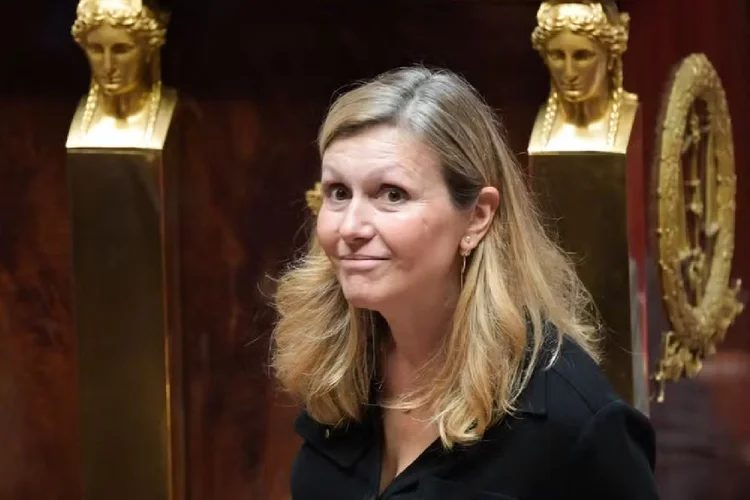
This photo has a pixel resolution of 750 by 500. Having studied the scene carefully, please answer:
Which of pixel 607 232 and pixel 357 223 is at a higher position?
pixel 357 223

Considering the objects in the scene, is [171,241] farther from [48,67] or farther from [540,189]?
[540,189]

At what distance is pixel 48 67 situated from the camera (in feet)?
9.11

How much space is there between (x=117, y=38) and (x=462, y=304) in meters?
1.11

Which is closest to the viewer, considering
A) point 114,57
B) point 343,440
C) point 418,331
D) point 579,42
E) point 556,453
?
point 556,453

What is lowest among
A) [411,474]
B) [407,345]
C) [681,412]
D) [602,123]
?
[681,412]

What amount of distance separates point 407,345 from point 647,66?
3.89 ft

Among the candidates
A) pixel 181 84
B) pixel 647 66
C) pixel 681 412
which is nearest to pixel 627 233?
pixel 647 66

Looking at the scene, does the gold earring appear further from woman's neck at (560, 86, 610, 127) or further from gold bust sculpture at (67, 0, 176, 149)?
gold bust sculpture at (67, 0, 176, 149)

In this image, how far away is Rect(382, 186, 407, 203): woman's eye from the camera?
1647 mm

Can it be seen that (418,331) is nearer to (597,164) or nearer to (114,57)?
(597,164)

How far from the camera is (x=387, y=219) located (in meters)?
1.63

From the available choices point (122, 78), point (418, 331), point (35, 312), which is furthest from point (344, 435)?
point (35, 312)

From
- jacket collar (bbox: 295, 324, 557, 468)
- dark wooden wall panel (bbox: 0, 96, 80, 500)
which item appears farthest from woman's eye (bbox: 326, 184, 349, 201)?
dark wooden wall panel (bbox: 0, 96, 80, 500)

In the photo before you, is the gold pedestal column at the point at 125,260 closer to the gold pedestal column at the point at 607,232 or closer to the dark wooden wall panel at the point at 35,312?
the dark wooden wall panel at the point at 35,312
